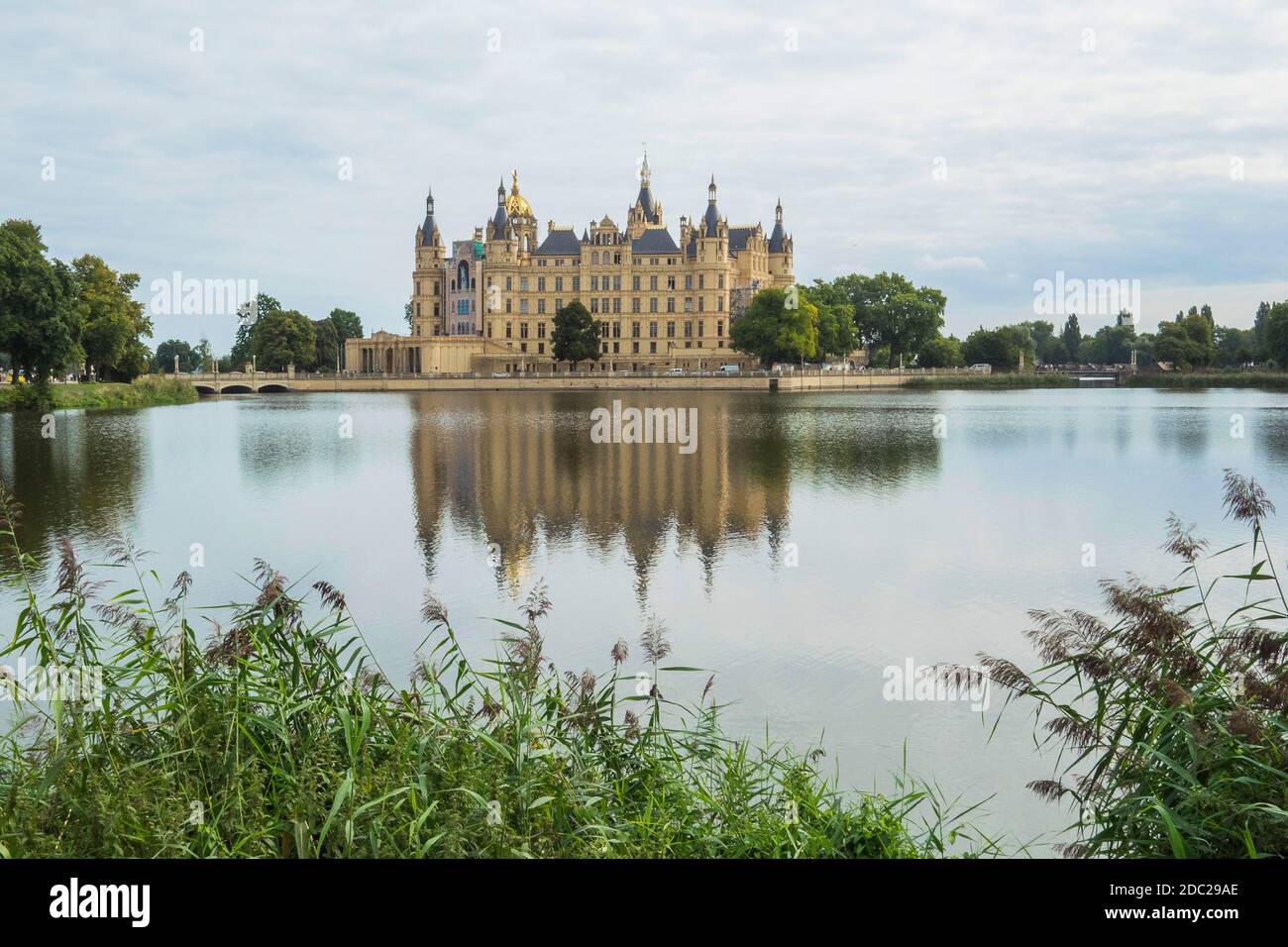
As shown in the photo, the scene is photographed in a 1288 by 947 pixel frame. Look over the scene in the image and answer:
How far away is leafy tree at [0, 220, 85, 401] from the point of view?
45781 millimetres

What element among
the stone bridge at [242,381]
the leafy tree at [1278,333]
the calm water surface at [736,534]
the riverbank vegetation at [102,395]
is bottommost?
the calm water surface at [736,534]

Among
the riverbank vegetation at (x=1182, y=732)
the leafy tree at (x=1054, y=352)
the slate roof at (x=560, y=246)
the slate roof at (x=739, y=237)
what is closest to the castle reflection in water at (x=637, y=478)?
the riverbank vegetation at (x=1182, y=732)

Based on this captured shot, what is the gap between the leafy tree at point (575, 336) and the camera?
102 m

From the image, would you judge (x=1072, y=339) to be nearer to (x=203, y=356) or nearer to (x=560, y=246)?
(x=560, y=246)

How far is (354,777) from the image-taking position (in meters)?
5.69

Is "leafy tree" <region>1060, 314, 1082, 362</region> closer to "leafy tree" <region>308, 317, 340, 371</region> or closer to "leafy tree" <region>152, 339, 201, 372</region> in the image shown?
"leafy tree" <region>308, 317, 340, 371</region>

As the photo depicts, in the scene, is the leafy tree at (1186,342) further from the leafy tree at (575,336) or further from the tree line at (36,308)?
the tree line at (36,308)

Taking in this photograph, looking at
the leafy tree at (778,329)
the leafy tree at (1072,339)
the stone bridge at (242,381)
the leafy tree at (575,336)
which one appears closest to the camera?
the stone bridge at (242,381)

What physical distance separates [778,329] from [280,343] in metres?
45.0

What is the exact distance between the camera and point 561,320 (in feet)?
339

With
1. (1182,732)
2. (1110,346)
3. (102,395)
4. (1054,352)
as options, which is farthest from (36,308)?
(1054,352)

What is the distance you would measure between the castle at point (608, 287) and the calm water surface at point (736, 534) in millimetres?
73559

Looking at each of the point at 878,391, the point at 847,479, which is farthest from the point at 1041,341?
the point at 847,479

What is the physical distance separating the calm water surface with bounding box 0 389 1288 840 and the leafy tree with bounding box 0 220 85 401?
713 centimetres
